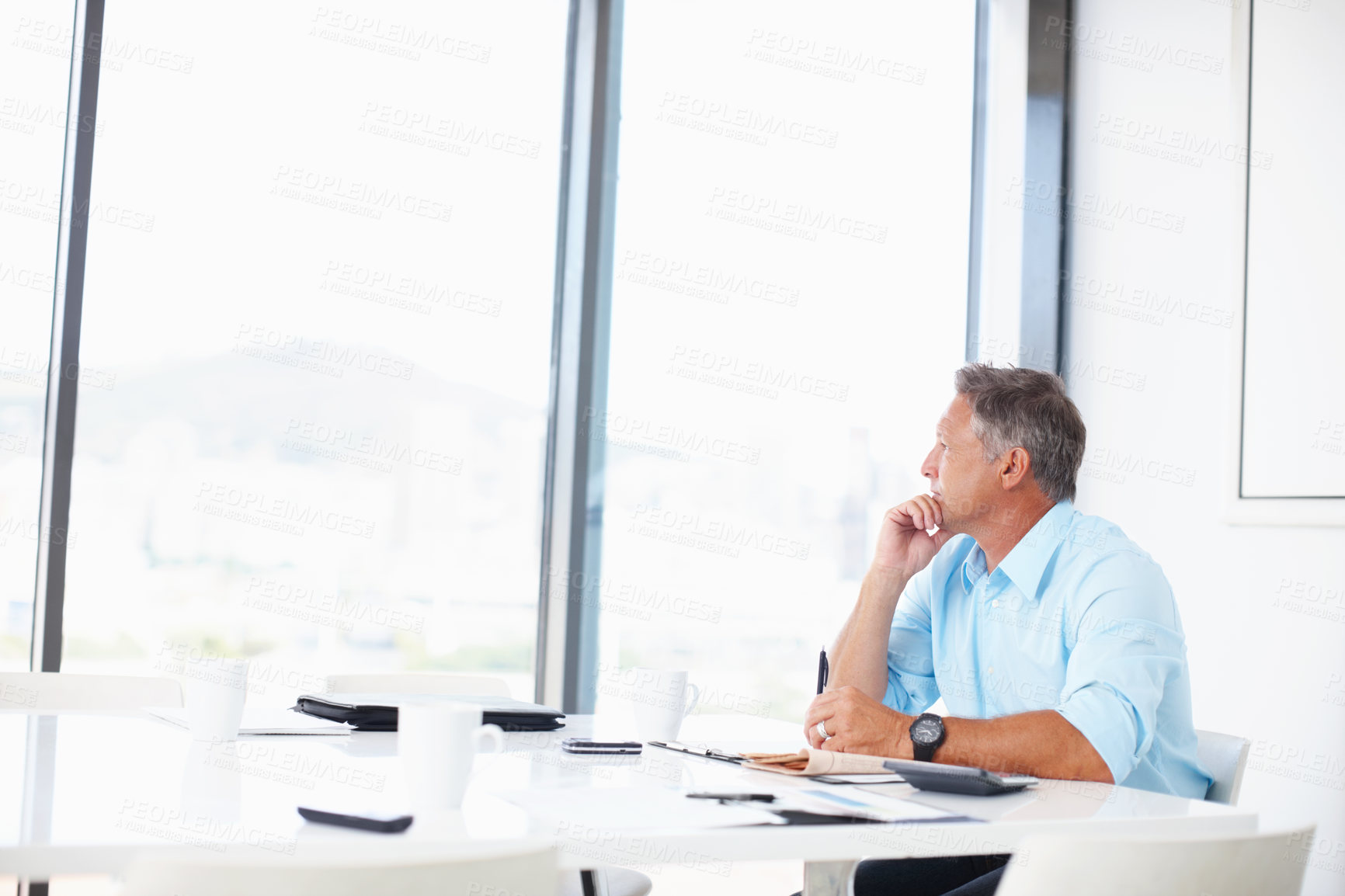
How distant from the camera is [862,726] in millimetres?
1470

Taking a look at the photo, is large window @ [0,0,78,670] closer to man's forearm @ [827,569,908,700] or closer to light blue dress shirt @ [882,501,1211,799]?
man's forearm @ [827,569,908,700]

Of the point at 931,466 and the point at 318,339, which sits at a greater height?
the point at 318,339

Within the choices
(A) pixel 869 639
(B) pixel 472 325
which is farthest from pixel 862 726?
(B) pixel 472 325

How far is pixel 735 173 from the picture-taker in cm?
332

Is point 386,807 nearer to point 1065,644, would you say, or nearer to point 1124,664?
point 1124,664

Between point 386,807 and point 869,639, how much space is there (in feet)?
3.47

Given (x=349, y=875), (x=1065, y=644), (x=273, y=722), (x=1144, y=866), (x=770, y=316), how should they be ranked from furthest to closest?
(x=770, y=316) → (x=1065, y=644) → (x=273, y=722) → (x=1144, y=866) → (x=349, y=875)

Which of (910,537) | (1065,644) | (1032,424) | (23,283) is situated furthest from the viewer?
(23,283)

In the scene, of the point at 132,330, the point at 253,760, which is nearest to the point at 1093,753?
the point at 253,760

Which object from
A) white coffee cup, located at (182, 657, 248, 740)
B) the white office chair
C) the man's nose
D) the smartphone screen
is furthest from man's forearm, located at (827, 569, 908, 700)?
white coffee cup, located at (182, 657, 248, 740)

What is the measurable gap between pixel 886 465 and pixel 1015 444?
159 cm

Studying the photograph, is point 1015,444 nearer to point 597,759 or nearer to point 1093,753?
point 1093,753

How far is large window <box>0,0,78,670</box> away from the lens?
257cm

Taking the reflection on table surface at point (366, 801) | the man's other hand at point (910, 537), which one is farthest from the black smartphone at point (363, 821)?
the man's other hand at point (910, 537)
